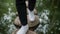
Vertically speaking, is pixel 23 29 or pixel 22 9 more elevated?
pixel 22 9

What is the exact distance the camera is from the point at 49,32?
240 cm

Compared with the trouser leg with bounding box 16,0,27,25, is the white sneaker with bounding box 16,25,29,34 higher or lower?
lower

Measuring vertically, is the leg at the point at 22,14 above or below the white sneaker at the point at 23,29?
above

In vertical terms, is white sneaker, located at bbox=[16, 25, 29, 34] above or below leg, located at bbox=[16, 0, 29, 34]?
below

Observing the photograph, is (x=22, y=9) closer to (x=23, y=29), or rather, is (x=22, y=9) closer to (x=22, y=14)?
(x=22, y=14)

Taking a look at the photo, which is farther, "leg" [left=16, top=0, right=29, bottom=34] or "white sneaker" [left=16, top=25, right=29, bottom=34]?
"white sneaker" [left=16, top=25, right=29, bottom=34]

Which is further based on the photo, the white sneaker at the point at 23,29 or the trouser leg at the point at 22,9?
the white sneaker at the point at 23,29

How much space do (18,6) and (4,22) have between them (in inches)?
28.0

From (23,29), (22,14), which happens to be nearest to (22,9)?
(22,14)

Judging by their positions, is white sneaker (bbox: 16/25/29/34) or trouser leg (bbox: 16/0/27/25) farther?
white sneaker (bbox: 16/25/29/34)

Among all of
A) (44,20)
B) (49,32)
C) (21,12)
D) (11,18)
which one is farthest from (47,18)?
(21,12)

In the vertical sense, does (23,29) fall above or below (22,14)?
below

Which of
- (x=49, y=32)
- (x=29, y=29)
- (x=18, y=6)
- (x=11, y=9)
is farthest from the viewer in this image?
(x=11, y=9)

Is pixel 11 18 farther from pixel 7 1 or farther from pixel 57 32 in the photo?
pixel 57 32
